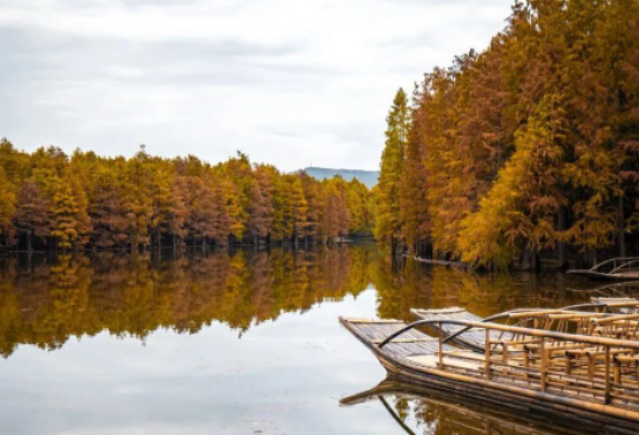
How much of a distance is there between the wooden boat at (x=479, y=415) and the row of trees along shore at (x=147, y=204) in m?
65.2

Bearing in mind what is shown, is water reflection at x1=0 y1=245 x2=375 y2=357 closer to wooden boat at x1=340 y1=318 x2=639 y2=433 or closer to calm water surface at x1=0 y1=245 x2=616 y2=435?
calm water surface at x1=0 y1=245 x2=616 y2=435

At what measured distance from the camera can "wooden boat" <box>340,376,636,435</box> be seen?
9.27 m

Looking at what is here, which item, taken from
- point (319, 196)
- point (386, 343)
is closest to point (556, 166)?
point (386, 343)

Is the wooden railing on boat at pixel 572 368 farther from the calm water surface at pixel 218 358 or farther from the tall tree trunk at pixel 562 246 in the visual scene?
the tall tree trunk at pixel 562 246

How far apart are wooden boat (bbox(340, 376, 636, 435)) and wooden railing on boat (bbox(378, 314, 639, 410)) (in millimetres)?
300

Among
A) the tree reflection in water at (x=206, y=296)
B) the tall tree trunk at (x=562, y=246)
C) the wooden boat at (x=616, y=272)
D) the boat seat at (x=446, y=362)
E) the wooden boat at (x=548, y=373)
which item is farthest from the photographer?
the tall tree trunk at (x=562, y=246)

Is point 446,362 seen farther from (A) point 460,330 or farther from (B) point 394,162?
(B) point 394,162

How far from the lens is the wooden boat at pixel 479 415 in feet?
30.4

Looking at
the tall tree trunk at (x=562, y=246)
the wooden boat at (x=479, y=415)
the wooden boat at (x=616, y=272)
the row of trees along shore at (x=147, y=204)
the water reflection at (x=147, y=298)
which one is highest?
the row of trees along shore at (x=147, y=204)

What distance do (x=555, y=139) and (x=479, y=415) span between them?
2628cm

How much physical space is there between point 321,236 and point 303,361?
97588 mm

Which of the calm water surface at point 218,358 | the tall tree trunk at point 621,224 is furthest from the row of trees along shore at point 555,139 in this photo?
the calm water surface at point 218,358

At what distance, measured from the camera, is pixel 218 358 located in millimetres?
15000

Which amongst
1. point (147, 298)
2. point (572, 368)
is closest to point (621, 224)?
point (147, 298)
